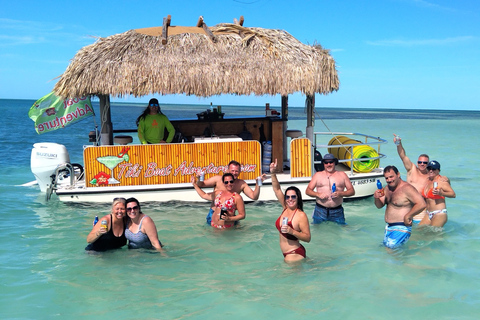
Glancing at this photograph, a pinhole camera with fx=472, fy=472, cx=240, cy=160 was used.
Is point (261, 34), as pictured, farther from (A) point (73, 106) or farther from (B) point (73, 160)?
(B) point (73, 160)

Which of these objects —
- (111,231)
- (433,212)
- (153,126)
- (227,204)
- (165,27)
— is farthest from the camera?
(165,27)

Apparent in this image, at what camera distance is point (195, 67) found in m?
9.72

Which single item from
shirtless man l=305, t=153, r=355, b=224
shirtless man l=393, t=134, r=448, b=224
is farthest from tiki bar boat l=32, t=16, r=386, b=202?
shirtless man l=393, t=134, r=448, b=224

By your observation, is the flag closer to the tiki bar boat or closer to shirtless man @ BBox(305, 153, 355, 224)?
the tiki bar boat

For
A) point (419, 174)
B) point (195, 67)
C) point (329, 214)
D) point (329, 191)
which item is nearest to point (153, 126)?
point (195, 67)

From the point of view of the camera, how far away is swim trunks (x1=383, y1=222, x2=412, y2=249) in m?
6.88

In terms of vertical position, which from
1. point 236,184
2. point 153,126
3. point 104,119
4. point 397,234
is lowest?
point 397,234

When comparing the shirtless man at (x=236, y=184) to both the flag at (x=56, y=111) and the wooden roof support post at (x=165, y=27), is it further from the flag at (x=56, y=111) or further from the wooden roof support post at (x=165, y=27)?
the flag at (x=56, y=111)

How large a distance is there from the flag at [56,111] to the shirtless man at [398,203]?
6681mm

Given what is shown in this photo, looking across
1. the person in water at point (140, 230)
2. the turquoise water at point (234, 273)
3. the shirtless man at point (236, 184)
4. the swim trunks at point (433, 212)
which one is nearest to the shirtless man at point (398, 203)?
the turquoise water at point (234, 273)

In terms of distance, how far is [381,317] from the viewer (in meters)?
5.38

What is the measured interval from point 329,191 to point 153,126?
164 inches

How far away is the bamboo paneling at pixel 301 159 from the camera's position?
32.4 feet

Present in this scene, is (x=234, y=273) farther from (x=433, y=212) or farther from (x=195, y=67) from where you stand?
(x=195, y=67)
